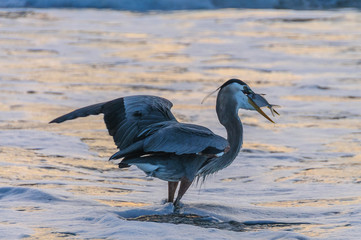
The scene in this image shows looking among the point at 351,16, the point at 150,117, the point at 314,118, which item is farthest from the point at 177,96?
the point at 351,16

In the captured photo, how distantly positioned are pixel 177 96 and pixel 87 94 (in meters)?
1.23

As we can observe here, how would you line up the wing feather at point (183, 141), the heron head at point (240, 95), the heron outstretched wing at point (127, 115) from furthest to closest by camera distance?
the heron head at point (240, 95)
the heron outstretched wing at point (127, 115)
the wing feather at point (183, 141)

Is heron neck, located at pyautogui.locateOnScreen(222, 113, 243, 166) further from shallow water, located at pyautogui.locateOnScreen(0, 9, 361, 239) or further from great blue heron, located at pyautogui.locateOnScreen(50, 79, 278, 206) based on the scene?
shallow water, located at pyautogui.locateOnScreen(0, 9, 361, 239)

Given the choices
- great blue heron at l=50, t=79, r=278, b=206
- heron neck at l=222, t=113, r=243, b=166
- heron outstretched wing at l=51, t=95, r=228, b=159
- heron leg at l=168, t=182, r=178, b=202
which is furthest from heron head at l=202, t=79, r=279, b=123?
heron leg at l=168, t=182, r=178, b=202

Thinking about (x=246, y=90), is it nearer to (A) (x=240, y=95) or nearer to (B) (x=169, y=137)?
(A) (x=240, y=95)

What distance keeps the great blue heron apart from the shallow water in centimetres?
30

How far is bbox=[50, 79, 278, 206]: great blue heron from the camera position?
16.8 ft

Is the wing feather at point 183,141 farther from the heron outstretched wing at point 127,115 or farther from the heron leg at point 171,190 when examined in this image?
the heron leg at point 171,190

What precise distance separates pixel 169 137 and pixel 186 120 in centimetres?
371

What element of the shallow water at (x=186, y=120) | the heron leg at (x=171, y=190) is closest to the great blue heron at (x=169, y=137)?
the heron leg at (x=171, y=190)

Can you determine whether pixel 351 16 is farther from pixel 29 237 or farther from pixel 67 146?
pixel 29 237

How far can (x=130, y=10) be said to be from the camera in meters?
22.9

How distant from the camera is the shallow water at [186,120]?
199 inches

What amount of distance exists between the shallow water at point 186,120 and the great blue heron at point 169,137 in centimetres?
30
